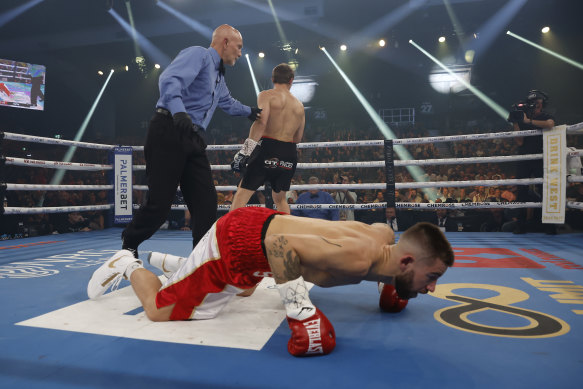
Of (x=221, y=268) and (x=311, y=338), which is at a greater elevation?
(x=221, y=268)

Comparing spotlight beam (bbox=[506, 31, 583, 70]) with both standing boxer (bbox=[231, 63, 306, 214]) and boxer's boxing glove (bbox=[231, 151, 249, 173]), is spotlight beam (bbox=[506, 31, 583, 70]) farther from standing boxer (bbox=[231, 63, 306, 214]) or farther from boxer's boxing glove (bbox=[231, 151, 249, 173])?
boxer's boxing glove (bbox=[231, 151, 249, 173])

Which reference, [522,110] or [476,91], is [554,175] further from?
[476,91]

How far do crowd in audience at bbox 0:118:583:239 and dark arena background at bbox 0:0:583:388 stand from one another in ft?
0.17

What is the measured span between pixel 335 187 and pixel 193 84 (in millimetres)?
2619

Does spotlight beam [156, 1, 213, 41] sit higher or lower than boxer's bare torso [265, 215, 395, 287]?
higher

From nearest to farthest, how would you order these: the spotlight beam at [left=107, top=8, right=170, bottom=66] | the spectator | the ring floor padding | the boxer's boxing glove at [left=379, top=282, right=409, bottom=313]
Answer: the ring floor padding → the boxer's boxing glove at [left=379, top=282, right=409, bottom=313] → the spectator → the spotlight beam at [left=107, top=8, right=170, bottom=66]

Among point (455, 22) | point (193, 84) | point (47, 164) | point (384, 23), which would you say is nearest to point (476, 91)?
point (455, 22)

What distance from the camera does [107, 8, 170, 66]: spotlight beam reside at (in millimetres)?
14031

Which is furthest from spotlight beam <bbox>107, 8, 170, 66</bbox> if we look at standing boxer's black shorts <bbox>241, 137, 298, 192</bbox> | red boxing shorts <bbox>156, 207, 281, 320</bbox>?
red boxing shorts <bbox>156, 207, 281, 320</bbox>

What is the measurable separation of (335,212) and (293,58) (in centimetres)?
1110

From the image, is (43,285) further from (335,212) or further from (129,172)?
(335,212)

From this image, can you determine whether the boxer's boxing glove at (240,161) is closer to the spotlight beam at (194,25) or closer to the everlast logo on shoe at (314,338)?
the everlast logo on shoe at (314,338)

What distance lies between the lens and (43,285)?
7.07 feet

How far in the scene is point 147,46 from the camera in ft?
47.3
